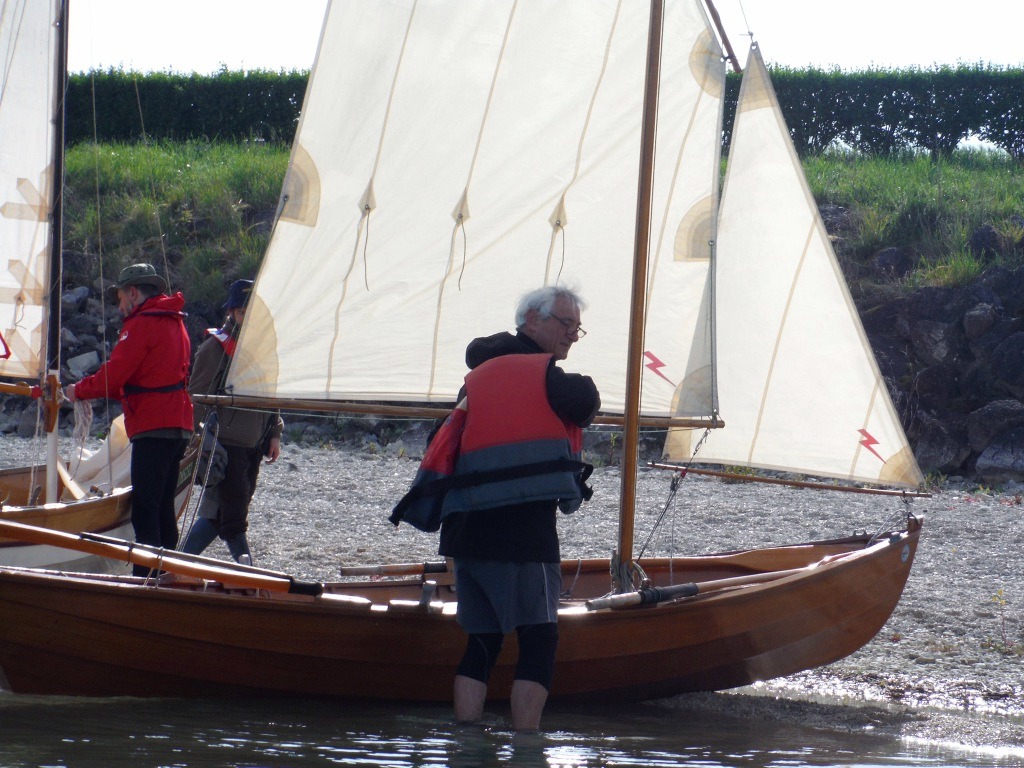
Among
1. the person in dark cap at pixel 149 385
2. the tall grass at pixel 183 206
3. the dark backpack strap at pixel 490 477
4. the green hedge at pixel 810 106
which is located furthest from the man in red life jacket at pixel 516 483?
the green hedge at pixel 810 106

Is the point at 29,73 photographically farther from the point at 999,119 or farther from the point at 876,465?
the point at 999,119

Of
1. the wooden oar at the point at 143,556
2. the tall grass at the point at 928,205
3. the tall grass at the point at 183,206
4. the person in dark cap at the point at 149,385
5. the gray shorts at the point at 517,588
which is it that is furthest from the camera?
the tall grass at the point at 183,206

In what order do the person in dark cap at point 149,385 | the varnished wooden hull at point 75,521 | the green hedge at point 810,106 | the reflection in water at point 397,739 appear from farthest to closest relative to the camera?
the green hedge at point 810,106, the varnished wooden hull at point 75,521, the person in dark cap at point 149,385, the reflection in water at point 397,739

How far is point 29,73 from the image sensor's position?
7676mm

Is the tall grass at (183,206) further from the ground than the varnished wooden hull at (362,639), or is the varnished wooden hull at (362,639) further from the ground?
the tall grass at (183,206)

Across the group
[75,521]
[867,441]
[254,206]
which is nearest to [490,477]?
[867,441]

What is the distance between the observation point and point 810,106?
19.3 metres

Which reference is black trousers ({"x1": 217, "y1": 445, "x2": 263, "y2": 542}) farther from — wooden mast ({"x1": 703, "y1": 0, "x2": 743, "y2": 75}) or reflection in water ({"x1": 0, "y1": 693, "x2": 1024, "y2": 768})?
wooden mast ({"x1": 703, "y1": 0, "x2": 743, "y2": 75})

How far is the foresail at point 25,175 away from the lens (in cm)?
752

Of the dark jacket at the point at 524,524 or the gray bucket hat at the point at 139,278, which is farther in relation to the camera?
the gray bucket hat at the point at 139,278

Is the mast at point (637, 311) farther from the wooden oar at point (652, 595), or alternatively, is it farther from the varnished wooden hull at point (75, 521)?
the varnished wooden hull at point (75, 521)

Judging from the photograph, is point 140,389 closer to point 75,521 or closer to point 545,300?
point 75,521

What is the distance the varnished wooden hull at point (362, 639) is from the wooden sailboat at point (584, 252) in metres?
0.03

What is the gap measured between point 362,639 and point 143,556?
84 centimetres
